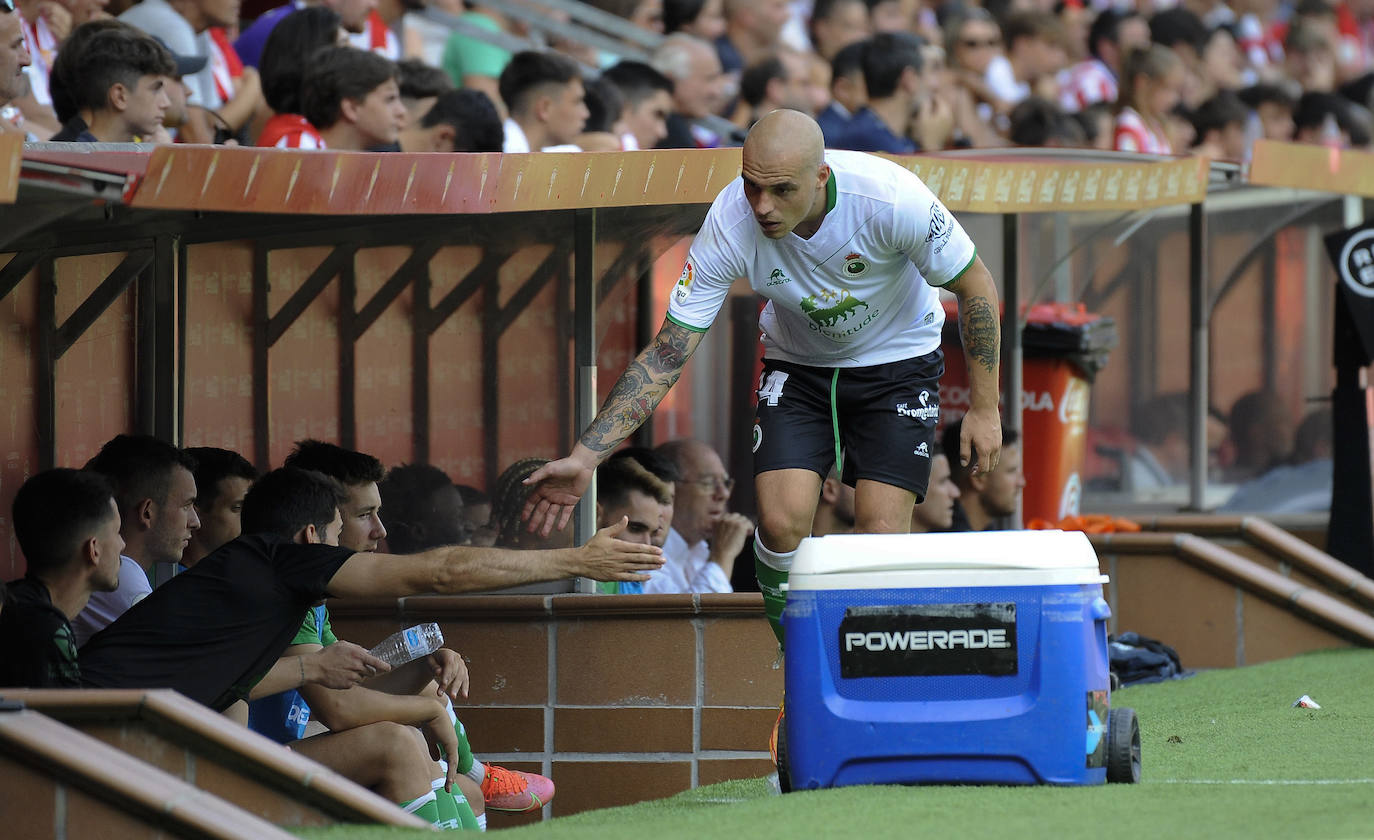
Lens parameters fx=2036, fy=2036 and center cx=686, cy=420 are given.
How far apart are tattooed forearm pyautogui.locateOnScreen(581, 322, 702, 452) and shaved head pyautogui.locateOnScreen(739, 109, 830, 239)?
0.46m

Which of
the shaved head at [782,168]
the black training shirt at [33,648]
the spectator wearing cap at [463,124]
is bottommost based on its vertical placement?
the black training shirt at [33,648]

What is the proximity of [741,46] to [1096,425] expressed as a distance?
12.4 ft

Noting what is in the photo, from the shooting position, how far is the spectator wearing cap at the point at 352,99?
315 inches

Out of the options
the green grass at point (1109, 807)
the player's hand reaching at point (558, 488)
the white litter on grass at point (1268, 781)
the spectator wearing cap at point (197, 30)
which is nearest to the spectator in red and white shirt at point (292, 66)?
the spectator wearing cap at point (197, 30)

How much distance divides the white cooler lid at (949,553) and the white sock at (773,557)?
0.65 meters

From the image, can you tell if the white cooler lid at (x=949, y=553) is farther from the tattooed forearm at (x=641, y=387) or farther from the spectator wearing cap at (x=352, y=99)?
the spectator wearing cap at (x=352, y=99)

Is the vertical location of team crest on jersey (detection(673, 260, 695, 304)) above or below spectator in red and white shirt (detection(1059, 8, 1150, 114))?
below

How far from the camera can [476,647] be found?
25.2ft

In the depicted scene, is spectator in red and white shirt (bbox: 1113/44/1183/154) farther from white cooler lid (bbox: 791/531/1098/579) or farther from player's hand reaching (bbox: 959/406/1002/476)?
white cooler lid (bbox: 791/531/1098/579)

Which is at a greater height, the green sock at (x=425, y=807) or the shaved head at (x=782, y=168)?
the shaved head at (x=782, y=168)

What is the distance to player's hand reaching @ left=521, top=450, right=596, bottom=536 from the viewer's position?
5551mm

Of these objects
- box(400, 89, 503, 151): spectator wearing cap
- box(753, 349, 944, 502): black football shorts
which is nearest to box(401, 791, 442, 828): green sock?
box(753, 349, 944, 502): black football shorts

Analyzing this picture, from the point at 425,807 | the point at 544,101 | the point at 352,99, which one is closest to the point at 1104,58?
the point at 544,101

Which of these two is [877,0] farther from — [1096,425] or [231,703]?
[231,703]
